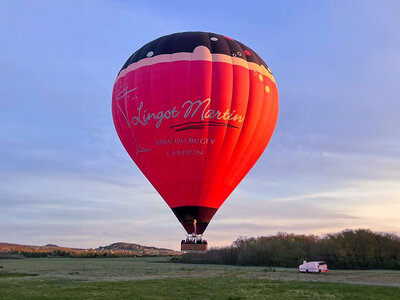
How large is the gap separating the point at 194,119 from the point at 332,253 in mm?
22907

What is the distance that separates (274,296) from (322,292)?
284 centimetres

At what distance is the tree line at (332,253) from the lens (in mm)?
42375

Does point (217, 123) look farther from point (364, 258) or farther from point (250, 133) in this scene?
point (364, 258)

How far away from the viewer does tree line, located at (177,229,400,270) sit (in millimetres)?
42375

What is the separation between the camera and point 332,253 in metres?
45.2

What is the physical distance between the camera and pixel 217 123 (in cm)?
3159

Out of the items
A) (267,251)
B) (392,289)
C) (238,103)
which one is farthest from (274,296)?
(267,251)

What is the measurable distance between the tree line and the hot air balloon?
16.5m

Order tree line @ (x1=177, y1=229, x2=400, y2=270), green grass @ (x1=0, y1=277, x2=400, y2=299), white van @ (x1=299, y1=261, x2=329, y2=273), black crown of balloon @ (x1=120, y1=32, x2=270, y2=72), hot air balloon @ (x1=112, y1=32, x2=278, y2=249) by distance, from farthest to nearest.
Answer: tree line @ (x1=177, y1=229, x2=400, y2=270) < white van @ (x1=299, y1=261, x2=329, y2=273) < black crown of balloon @ (x1=120, y1=32, x2=270, y2=72) < hot air balloon @ (x1=112, y1=32, x2=278, y2=249) < green grass @ (x1=0, y1=277, x2=400, y2=299)
